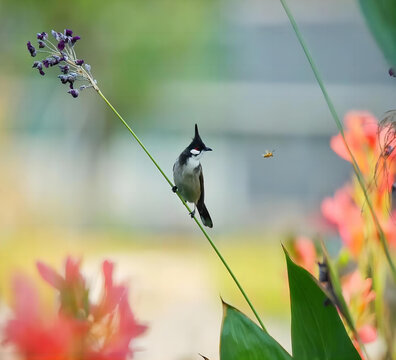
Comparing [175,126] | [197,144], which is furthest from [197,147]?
[175,126]

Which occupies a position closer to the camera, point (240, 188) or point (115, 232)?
point (115, 232)

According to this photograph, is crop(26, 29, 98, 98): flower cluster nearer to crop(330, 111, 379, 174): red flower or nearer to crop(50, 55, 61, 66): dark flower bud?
crop(50, 55, 61, 66): dark flower bud

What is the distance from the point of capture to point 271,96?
7152mm

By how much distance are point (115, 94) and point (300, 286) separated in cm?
553

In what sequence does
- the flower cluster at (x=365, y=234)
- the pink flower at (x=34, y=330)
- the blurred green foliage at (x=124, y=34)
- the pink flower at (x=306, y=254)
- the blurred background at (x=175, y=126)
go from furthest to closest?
1. the blurred green foliage at (x=124, y=34)
2. the blurred background at (x=175, y=126)
3. the pink flower at (x=306, y=254)
4. the flower cluster at (x=365, y=234)
5. the pink flower at (x=34, y=330)

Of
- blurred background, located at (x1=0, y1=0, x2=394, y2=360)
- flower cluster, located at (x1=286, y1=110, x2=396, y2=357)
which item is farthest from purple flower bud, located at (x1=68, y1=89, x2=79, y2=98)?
blurred background, located at (x1=0, y1=0, x2=394, y2=360)

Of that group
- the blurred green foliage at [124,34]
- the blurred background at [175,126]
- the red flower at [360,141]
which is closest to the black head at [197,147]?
the red flower at [360,141]

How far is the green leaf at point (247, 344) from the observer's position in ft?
0.90

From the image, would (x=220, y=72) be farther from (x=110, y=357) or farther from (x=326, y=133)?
(x=110, y=357)

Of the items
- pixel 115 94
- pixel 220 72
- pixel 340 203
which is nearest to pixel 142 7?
pixel 115 94

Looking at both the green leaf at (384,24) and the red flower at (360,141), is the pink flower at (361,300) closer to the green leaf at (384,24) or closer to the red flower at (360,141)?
the red flower at (360,141)

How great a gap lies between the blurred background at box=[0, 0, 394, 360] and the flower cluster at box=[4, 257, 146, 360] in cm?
→ 379

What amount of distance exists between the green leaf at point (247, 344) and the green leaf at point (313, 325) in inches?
0.7

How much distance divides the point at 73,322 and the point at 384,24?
0.14 m
